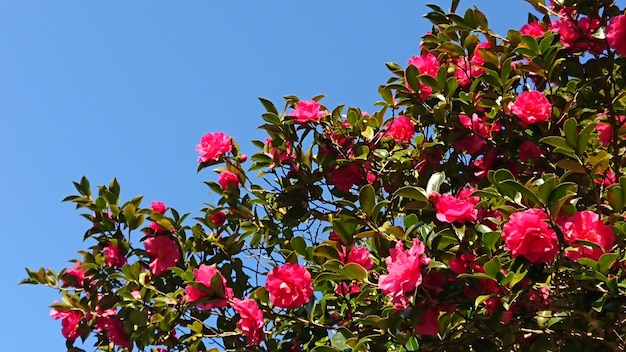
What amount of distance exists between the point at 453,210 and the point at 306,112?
3.31 feet

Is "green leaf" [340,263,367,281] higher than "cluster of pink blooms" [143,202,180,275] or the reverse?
the reverse

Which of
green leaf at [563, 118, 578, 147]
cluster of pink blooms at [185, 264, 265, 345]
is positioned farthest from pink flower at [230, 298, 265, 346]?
green leaf at [563, 118, 578, 147]

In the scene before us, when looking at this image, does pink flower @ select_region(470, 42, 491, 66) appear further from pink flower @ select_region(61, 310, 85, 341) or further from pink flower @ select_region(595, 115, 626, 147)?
pink flower @ select_region(61, 310, 85, 341)

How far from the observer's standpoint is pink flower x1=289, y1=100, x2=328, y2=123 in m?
2.62

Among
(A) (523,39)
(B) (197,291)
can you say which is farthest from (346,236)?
(A) (523,39)

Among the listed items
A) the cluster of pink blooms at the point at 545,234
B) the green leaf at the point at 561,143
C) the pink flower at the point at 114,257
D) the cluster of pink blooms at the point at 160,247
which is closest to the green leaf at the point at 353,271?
the cluster of pink blooms at the point at 545,234

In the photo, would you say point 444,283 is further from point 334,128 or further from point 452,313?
point 334,128

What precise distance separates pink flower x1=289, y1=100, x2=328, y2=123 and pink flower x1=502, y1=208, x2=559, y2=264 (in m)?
1.17

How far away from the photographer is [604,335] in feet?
5.95

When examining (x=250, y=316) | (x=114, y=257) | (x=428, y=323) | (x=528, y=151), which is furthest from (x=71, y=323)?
(x=528, y=151)

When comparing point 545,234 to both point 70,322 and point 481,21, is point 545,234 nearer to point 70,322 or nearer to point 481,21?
point 481,21

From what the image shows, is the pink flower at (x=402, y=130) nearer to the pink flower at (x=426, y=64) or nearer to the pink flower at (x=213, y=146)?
the pink flower at (x=426, y=64)

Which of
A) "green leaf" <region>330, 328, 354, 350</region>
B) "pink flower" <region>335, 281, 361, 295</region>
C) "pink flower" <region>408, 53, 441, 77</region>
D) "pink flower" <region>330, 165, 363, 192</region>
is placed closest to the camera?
"green leaf" <region>330, 328, 354, 350</region>

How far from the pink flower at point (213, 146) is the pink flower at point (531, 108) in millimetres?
1226
